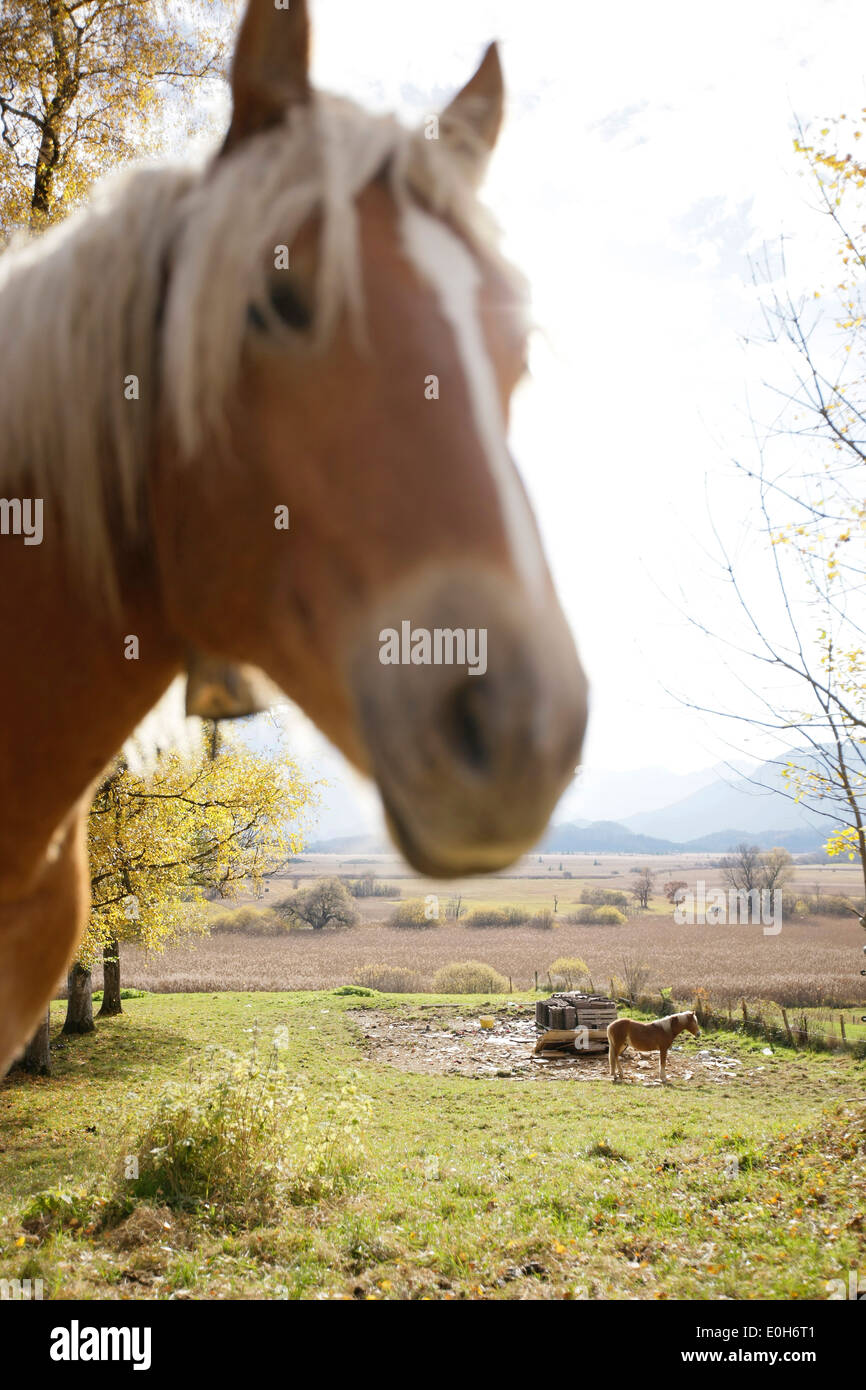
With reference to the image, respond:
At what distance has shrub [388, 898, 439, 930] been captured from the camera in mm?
59259

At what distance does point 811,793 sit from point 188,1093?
7.01 meters

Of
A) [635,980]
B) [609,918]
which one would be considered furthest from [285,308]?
[609,918]

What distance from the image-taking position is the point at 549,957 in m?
42.9

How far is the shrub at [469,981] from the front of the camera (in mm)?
34812

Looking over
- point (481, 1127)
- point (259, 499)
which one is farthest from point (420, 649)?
point (481, 1127)

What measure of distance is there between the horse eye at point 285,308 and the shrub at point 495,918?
65.9m

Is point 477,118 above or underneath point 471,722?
above

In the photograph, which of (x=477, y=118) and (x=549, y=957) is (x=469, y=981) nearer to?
(x=549, y=957)

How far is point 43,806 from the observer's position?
1.20 metres

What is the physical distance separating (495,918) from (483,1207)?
59707 mm

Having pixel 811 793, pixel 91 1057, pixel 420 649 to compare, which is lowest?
pixel 91 1057

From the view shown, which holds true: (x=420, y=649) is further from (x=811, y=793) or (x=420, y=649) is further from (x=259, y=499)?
(x=811, y=793)

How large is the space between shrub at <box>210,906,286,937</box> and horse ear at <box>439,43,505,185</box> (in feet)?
186

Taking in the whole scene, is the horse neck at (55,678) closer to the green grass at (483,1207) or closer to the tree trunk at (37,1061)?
the green grass at (483,1207)
